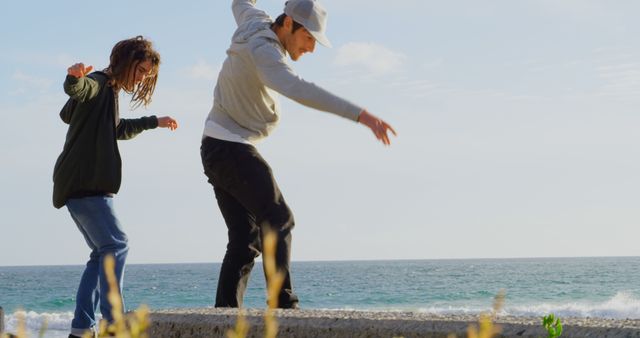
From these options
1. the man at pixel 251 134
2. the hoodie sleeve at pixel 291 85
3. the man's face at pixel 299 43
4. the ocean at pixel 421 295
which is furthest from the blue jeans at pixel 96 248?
the ocean at pixel 421 295

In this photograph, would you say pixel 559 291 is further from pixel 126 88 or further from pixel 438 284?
pixel 126 88

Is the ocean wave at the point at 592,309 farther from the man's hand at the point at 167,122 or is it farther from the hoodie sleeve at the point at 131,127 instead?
the hoodie sleeve at the point at 131,127

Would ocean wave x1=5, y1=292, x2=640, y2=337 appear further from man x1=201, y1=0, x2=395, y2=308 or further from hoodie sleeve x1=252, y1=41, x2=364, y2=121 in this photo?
hoodie sleeve x1=252, y1=41, x2=364, y2=121

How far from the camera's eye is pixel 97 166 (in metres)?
4.37

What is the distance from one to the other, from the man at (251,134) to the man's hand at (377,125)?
637 mm

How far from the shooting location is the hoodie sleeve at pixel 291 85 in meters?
3.75

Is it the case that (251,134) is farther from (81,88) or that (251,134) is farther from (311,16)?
(81,88)

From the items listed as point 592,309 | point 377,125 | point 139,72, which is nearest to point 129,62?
point 139,72

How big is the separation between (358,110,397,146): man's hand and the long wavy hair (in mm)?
1416

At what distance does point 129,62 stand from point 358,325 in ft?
5.79

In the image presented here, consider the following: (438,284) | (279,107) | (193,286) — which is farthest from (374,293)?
(279,107)

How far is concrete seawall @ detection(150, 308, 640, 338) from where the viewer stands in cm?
335

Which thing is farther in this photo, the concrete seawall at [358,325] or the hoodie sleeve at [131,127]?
the hoodie sleeve at [131,127]

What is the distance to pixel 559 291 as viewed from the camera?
4784 centimetres
